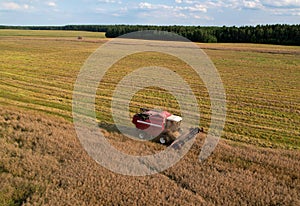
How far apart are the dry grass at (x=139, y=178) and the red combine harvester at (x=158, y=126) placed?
928 mm

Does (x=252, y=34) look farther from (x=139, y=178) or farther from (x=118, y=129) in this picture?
(x=139, y=178)

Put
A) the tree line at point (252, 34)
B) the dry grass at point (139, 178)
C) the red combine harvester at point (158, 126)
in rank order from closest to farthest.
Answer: the dry grass at point (139, 178)
the red combine harvester at point (158, 126)
the tree line at point (252, 34)

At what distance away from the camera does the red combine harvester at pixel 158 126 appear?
14.5 meters

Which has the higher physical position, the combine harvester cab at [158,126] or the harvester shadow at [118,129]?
the combine harvester cab at [158,126]

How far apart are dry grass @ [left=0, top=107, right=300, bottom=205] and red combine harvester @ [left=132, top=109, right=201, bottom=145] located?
36.5 inches

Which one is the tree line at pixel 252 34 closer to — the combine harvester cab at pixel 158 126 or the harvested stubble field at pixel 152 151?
the harvested stubble field at pixel 152 151

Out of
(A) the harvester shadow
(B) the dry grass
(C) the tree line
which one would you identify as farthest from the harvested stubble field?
(C) the tree line

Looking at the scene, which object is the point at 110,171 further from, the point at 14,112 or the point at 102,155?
the point at 14,112

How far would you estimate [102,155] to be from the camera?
1300 centimetres

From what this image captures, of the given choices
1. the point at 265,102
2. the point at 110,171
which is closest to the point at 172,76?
the point at 265,102

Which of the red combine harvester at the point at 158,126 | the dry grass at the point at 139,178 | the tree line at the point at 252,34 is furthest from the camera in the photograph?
the tree line at the point at 252,34

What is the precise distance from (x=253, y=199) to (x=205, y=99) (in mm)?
14579

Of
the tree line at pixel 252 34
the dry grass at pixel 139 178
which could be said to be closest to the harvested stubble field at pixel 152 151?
the dry grass at pixel 139 178

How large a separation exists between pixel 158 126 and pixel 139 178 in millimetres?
3717
